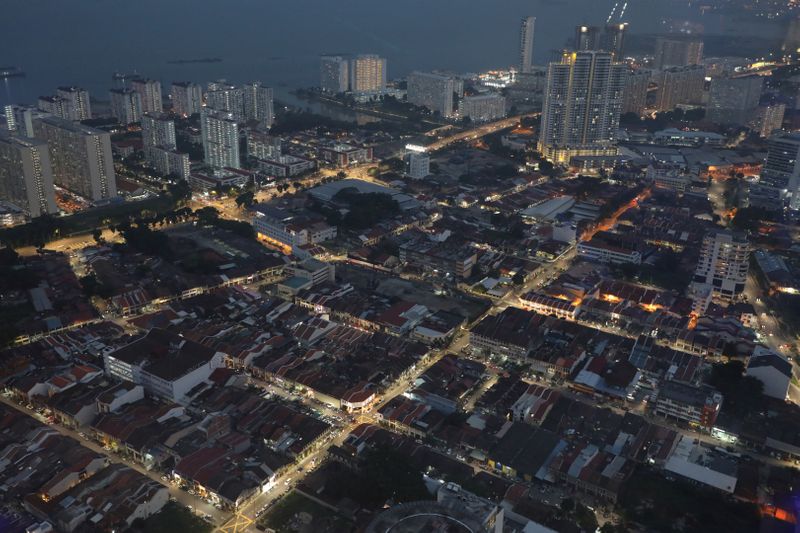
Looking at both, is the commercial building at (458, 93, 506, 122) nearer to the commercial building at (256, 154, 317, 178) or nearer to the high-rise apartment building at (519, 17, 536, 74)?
the high-rise apartment building at (519, 17, 536, 74)

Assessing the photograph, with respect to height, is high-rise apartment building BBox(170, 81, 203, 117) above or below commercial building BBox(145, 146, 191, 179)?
above

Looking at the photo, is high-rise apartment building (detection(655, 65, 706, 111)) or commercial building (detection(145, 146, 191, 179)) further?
high-rise apartment building (detection(655, 65, 706, 111))

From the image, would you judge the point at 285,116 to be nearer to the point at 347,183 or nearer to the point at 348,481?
the point at 347,183

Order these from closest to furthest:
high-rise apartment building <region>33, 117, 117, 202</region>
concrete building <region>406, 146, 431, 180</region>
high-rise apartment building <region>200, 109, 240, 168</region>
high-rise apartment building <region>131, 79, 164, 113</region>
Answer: high-rise apartment building <region>33, 117, 117, 202</region> → high-rise apartment building <region>200, 109, 240, 168</region> → concrete building <region>406, 146, 431, 180</region> → high-rise apartment building <region>131, 79, 164, 113</region>

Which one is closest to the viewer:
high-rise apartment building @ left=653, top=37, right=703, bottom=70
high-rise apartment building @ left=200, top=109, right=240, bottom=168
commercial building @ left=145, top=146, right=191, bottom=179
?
commercial building @ left=145, top=146, right=191, bottom=179

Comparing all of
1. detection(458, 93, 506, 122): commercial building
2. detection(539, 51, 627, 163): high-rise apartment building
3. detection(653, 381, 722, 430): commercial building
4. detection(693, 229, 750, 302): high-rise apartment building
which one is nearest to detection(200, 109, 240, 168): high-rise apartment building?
detection(539, 51, 627, 163): high-rise apartment building

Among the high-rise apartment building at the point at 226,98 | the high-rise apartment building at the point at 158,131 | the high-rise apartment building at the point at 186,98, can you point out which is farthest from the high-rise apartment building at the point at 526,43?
the high-rise apartment building at the point at 158,131
